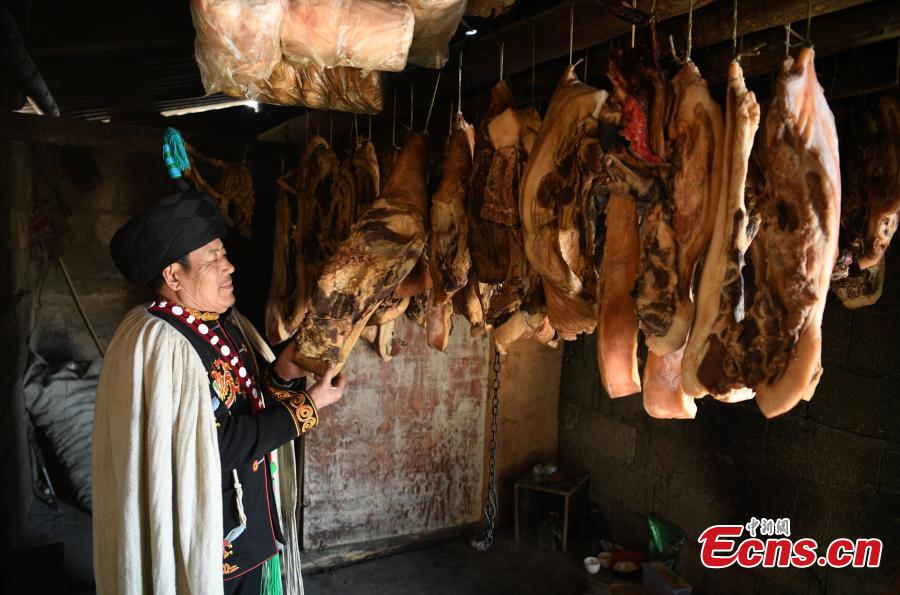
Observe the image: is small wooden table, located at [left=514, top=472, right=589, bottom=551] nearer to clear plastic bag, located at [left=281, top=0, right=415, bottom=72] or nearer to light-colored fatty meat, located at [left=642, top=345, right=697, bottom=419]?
light-colored fatty meat, located at [left=642, top=345, right=697, bottom=419]

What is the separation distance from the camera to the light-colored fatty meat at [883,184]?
6.57 ft

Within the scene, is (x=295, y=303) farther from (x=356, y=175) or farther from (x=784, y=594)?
(x=784, y=594)

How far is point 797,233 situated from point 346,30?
121 centimetres

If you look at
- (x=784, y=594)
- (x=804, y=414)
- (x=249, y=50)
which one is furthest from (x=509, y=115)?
(x=784, y=594)

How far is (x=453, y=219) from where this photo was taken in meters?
2.19

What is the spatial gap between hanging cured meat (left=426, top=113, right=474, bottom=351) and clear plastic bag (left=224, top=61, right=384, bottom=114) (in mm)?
322

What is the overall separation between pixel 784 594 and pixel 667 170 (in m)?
3.68

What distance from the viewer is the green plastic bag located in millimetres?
4730

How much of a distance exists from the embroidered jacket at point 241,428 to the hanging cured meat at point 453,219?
2.52 feet

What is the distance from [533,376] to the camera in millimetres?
5613

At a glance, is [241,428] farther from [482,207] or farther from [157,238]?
[482,207]

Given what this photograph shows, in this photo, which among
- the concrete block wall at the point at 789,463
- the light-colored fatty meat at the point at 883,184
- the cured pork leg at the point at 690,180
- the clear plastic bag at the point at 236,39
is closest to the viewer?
the cured pork leg at the point at 690,180

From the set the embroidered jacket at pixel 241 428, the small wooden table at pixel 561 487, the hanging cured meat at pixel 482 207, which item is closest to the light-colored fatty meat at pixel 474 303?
the hanging cured meat at pixel 482 207

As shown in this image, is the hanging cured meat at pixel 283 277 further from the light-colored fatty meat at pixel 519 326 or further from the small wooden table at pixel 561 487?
the small wooden table at pixel 561 487
